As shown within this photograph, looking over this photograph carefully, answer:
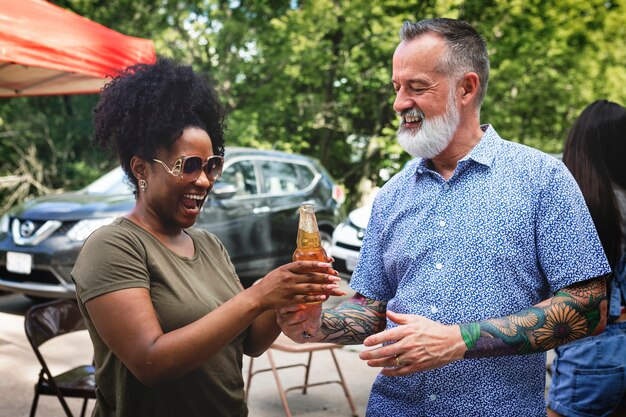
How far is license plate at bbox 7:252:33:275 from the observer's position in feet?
21.9

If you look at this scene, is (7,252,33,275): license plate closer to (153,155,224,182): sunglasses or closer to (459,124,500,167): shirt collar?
(153,155,224,182): sunglasses

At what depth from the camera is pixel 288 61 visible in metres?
14.9

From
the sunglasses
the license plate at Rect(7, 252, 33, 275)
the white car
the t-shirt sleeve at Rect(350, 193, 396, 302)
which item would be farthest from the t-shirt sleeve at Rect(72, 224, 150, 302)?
the white car

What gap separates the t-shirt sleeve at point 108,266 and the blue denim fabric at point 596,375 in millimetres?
1997

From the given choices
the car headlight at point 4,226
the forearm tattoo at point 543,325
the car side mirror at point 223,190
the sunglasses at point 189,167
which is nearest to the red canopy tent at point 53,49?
Result: the sunglasses at point 189,167

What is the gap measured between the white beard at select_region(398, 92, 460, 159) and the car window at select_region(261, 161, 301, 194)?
671cm

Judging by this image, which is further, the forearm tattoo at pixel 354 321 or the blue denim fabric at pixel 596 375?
the blue denim fabric at pixel 596 375

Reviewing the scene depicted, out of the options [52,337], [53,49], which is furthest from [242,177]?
[52,337]

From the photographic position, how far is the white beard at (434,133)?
2.17m

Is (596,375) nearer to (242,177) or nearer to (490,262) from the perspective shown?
(490,262)

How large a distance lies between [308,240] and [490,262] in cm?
59

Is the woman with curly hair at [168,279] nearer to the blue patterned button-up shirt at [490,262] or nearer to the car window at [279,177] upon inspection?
the blue patterned button-up shirt at [490,262]

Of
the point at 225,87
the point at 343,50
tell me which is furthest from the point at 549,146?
the point at 225,87

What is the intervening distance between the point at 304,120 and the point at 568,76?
7724 millimetres
